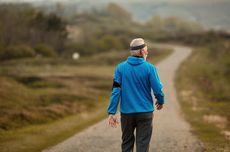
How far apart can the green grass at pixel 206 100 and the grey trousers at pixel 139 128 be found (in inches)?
181

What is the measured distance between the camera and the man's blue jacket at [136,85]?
8.77 meters

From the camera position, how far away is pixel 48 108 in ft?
79.5

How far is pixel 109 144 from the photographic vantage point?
14.2 metres

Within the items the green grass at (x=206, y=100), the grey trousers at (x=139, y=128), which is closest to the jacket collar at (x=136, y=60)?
the grey trousers at (x=139, y=128)

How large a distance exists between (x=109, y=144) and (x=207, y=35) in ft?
367

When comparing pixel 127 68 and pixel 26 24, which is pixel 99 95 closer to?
pixel 127 68

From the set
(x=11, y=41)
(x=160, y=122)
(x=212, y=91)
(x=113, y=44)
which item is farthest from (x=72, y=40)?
(x=160, y=122)

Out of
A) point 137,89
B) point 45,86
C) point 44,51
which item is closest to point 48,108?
point 45,86

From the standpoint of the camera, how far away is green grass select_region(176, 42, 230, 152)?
656 inches

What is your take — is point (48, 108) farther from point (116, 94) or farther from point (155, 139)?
point (116, 94)

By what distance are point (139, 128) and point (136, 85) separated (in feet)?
2.45

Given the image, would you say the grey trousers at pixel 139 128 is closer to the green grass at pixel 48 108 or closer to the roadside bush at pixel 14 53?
the green grass at pixel 48 108

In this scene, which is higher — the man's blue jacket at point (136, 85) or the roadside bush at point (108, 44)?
the man's blue jacket at point (136, 85)

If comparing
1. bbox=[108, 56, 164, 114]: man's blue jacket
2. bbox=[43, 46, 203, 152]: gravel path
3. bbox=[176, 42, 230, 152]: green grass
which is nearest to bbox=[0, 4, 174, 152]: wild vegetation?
bbox=[43, 46, 203, 152]: gravel path
